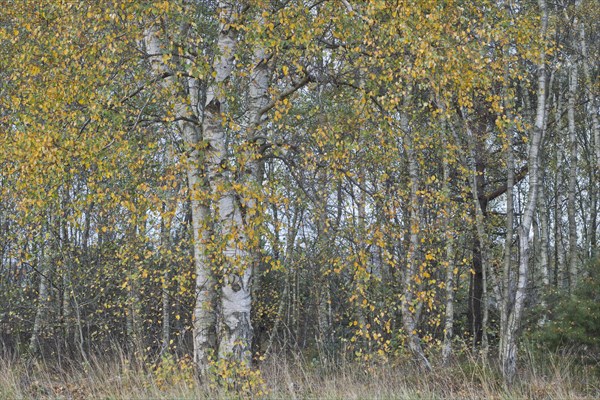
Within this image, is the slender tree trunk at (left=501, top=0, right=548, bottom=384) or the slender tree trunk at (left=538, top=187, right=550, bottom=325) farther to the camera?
the slender tree trunk at (left=538, top=187, right=550, bottom=325)

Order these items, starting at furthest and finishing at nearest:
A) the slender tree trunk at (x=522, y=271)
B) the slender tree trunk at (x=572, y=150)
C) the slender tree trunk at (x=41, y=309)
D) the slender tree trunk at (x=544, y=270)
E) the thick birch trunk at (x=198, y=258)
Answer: the slender tree trunk at (x=572, y=150) < the slender tree trunk at (x=41, y=309) < the slender tree trunk at (x=544, y=270) < the slender tree trunk at (x=522, y=271) < the thick birch trunk at (x=198, y=258)

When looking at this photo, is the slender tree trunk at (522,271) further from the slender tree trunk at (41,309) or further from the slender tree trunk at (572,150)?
the slender tree trunk at (41,309)

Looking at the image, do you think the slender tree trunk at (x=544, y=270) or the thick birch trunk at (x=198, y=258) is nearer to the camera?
the thick birch trunk at (x=198, y=258)

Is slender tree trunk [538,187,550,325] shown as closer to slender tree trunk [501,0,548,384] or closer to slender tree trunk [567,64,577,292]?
slender tree trunk [567,64,577,292]

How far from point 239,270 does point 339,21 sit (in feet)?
9.90

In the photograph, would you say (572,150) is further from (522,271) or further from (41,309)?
(41,309)

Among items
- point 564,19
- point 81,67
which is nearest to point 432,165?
point 564,19

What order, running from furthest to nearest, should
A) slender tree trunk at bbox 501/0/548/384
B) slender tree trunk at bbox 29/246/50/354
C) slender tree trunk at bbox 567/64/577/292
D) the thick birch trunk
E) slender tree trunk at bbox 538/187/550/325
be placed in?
slender tree trunk at bbox 567/64/577/292 < slender tree trunk at bbox 29/246/50/354 < slender tree trunk at bbox 538/187/550/325 < slender tree trunk at bbox 501/0/548/384 < the thick birch trunk

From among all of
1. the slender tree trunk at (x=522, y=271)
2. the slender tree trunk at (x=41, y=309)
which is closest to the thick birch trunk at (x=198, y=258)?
the slender tree trunk at (x=522, y=271)

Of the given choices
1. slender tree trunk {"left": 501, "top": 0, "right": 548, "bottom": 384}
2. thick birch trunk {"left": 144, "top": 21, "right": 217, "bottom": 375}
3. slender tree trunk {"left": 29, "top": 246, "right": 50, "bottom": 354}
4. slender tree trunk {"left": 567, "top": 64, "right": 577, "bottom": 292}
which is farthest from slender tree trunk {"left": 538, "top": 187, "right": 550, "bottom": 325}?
slender tree trunk {"left": 29, "top": 246, "right": 50, "bottom": 354}

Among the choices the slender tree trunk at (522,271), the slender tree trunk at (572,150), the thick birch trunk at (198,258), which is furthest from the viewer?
the slender tree trunk at (572,150)

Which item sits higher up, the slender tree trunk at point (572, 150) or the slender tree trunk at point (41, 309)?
the slender tree trunk at point (572, 150)

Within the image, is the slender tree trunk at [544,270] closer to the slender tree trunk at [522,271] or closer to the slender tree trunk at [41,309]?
the slender tree trunk at [522,271]

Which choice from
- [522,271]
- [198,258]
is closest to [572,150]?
[522,271]
